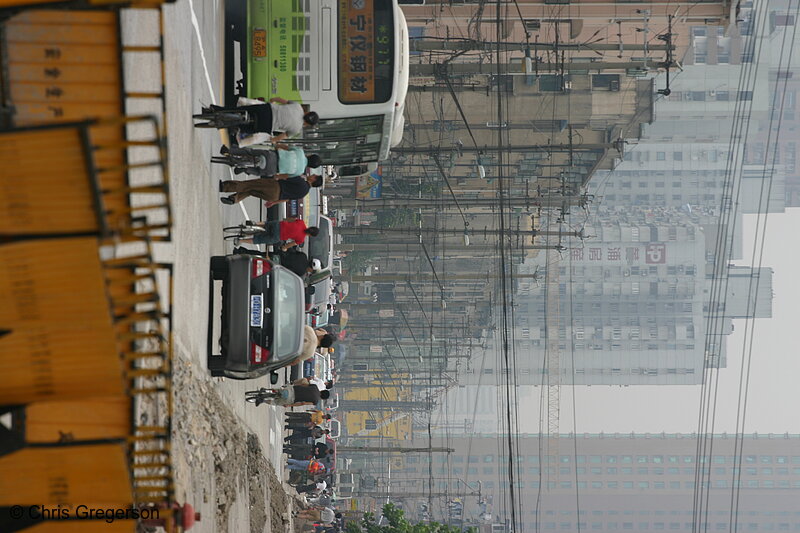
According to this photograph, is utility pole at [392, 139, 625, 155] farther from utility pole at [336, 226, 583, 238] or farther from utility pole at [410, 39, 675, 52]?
utility pole at [336, 226, 583, 238]

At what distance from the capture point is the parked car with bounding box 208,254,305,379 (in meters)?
12.3

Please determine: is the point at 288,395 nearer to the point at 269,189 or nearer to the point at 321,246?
the point at 321,246

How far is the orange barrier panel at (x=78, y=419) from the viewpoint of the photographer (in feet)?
18.9

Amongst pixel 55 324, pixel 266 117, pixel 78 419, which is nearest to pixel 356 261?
pixel 266 117

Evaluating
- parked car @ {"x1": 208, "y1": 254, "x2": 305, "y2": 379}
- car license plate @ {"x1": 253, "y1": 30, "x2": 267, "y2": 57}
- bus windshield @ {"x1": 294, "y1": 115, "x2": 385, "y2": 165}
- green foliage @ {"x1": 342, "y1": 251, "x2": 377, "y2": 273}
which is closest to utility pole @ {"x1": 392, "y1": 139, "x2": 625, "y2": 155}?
green foliage @ {"x1": 342, "y1": 251, "x2": 377, "y2": 273}

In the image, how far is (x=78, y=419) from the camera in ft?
19.6

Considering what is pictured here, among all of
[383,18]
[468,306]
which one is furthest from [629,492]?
[383,18]

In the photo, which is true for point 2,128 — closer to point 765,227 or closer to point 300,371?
point 300,371

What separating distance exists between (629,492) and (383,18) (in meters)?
79.6

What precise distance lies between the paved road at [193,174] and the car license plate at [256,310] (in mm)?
551

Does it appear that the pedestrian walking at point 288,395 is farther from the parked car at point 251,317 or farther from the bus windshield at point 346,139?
the parked car at point 251,317

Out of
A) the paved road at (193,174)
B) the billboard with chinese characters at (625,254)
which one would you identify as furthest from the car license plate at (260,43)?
the billboard with chinese characters at (625,254)

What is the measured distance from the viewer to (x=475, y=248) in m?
41.7

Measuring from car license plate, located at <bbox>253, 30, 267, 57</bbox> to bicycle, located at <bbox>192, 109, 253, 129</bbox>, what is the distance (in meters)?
2.43
